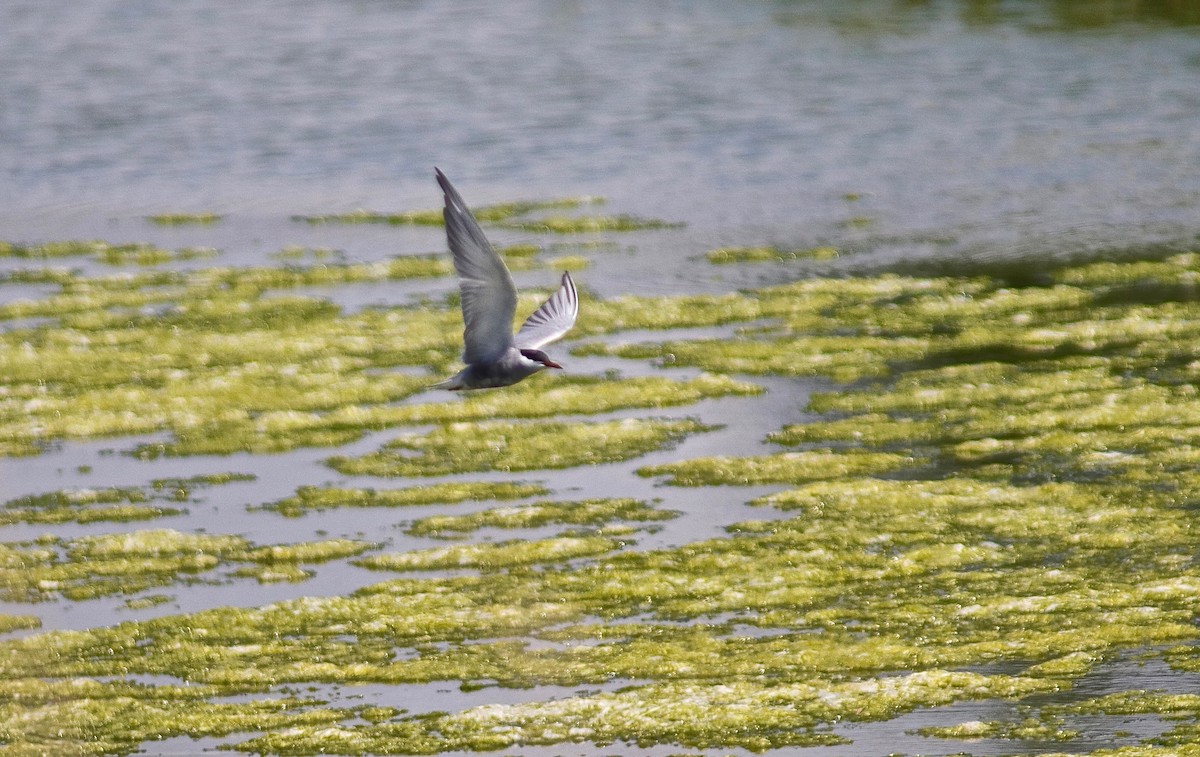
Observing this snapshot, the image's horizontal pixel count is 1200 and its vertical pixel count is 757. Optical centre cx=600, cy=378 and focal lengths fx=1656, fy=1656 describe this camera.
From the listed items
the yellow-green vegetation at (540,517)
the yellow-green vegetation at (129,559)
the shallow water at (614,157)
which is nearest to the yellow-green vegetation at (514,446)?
the shallow water at (614,157)

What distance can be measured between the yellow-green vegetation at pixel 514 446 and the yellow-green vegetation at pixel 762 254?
442 centimetres

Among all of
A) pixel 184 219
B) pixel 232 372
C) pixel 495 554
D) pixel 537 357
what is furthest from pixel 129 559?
pixel 184 219

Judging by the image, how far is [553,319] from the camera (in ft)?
26.9

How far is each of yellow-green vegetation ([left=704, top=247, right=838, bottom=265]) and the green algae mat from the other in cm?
86

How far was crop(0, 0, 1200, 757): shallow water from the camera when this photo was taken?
976cm

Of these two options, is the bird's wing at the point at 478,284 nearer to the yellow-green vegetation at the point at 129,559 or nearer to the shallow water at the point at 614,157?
the shallow water at the point at 614,157

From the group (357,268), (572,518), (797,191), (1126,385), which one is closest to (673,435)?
(572,518)

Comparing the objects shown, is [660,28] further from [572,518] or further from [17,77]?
[572,518]

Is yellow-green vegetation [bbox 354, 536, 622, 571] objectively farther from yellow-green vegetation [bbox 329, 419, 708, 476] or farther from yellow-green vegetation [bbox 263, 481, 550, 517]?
yellow-green vegetation [bbox 329, 419, 708, 476]

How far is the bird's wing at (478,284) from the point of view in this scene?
6723 millimetres

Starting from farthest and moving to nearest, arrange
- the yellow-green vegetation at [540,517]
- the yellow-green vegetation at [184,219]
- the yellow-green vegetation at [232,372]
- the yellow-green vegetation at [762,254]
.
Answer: the yellow-green vegetation at [184,219]
the yellow-green vegetation at [762,254]
the yellow-green vegetation at [232,372]
the yellow-green vegetation at [540,517]

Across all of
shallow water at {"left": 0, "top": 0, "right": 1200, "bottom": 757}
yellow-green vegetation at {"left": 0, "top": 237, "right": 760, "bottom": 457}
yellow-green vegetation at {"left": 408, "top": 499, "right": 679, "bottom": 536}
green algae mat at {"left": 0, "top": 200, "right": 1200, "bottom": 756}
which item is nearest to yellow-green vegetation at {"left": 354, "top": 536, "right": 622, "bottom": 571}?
green algae mat at {"left": 0, "top": 200, "right": 1200, "bottom": 756}

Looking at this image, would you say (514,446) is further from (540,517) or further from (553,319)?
(553,319)

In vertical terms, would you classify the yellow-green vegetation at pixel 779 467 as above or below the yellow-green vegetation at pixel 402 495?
above
